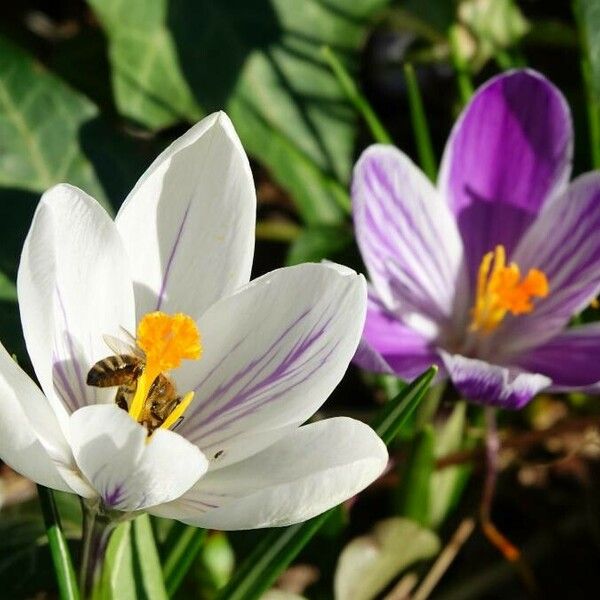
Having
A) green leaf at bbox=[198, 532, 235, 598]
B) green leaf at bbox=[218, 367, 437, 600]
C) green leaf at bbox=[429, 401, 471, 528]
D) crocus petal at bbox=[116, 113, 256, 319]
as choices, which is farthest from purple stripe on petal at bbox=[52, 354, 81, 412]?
green leaf at bbox=[429, 401, 471, 528]

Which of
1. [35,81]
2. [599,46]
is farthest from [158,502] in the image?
[599,46]

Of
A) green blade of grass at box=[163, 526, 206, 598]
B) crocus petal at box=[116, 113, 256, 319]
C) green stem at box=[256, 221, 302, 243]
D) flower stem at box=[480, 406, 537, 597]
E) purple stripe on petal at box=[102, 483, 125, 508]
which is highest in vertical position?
crocus petal at box=[116, 113, 256, 319]

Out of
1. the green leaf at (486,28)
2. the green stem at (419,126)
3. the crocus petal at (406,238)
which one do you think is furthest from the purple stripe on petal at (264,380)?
the green leaf at (486,28)

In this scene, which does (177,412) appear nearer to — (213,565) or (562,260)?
(213,565)

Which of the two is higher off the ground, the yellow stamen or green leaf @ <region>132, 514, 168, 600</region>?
the yellow stamen

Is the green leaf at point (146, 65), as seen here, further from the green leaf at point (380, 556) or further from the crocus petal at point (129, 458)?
the crocus petal at point (129, 458)

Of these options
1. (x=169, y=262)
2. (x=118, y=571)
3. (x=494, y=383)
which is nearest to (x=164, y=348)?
(x=169, y=262)

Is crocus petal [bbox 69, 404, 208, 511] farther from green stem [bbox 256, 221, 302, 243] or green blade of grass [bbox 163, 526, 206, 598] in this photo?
green stem [bbox 256, 221, 302, 243]
